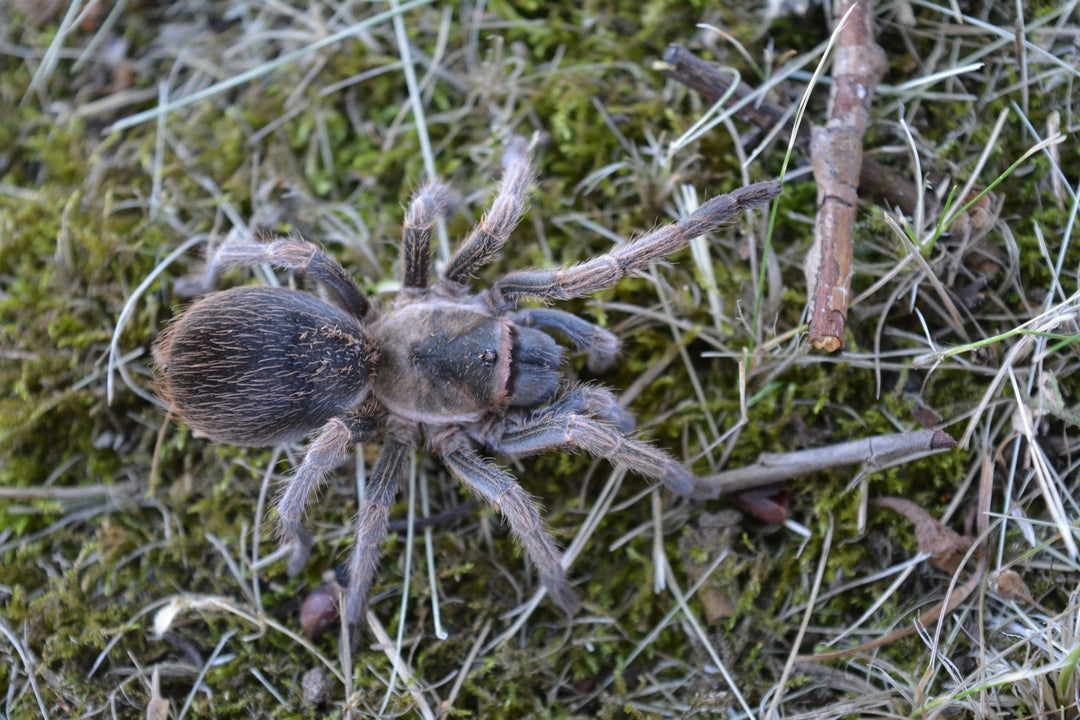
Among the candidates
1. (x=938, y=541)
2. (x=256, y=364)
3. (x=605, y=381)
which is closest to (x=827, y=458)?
(x=938, y=541)

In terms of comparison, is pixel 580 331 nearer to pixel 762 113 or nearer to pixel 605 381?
pixel 605 381

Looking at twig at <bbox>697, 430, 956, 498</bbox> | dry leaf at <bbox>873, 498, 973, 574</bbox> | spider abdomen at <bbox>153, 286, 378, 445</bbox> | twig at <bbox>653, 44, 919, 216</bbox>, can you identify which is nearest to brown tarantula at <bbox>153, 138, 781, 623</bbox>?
spider abdomen at <bbox>153, 286, 378, 445</bbox>

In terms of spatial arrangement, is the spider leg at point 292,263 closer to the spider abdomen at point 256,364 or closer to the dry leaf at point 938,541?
the spider abdomen at point 256,364

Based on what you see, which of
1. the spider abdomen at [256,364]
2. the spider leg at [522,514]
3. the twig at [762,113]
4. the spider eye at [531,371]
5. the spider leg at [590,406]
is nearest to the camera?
the spider abdomen at [256,364]

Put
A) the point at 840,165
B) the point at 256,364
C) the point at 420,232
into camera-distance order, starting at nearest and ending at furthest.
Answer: the point at 256,364 < the point at 840,165 < the point at 420,232

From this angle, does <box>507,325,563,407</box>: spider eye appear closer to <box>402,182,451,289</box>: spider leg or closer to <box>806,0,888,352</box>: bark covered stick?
<box>402,182,451,289</box>: spider leg

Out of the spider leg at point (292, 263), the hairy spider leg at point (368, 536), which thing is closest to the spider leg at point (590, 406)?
the hairy spider leg at point (368, 536)
